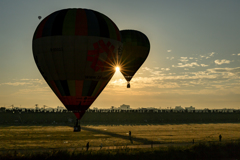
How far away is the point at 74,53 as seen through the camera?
35.9 metres

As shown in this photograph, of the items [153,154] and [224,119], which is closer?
[153,154]

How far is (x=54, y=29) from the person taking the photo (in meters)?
36.7

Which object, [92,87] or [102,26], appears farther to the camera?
[102,26]

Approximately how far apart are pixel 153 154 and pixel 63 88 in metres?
15.0

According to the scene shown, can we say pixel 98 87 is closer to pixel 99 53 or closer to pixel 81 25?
pixel 99 53

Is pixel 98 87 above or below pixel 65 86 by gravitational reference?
above

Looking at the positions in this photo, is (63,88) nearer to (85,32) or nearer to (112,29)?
(85,32)

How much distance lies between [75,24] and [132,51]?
23.6 meters

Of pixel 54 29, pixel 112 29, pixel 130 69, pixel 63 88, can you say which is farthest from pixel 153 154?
pixel 130 69

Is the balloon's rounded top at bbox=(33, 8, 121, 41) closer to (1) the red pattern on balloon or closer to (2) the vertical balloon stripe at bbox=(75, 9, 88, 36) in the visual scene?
(2) the vertical balloon stripe at bbox=(75, 9, 88, 36)

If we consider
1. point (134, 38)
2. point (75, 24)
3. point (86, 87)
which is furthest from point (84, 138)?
point (134, 38)

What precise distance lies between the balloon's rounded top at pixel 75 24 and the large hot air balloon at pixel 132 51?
1934cm

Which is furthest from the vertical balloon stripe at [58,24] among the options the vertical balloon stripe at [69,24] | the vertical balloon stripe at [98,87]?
the vertical balloon stripe at [98,87]

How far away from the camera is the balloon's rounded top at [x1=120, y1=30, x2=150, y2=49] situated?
58594 millimetres
